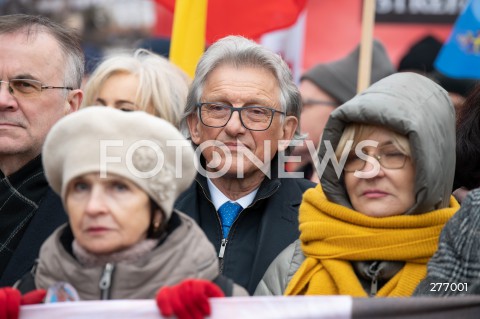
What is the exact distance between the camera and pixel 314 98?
811 centimetres

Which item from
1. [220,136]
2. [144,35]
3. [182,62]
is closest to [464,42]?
[182,62]

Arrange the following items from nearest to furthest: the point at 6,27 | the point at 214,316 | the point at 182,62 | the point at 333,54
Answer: the point at 214,316
the point at 6,27
the point at 182,62
the point at 333,54

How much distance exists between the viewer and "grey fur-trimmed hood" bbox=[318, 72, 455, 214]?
154 inches

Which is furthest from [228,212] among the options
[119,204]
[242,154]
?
[119,204]

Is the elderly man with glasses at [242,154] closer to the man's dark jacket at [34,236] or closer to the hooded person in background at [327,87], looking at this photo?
→ the man's dark jacket at [34,236]

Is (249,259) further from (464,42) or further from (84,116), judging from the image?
(464,42)

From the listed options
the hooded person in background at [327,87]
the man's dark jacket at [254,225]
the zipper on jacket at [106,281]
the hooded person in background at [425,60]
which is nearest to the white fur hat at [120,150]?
the zipper on jacket at [106,281]

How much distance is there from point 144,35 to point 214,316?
21.0 metres

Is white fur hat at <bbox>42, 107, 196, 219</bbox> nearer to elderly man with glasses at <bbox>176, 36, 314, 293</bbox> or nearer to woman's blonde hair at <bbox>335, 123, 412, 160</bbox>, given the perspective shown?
woman's blonde hair at <bbox>335, 123, 412, 160</bbox>

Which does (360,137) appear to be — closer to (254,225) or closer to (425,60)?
(254,225)

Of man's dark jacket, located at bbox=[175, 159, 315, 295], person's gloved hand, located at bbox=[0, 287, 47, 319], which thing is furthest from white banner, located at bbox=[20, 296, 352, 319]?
man's dark jacket, located at bbox=[175, 159, 315, 295]

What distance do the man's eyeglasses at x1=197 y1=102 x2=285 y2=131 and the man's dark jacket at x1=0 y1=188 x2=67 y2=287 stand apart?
2.45ft

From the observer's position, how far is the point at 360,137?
408 cm

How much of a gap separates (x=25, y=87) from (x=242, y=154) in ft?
3.36
